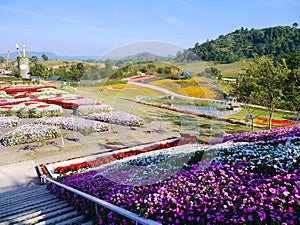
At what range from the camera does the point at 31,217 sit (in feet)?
16.4

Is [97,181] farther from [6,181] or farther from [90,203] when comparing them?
[6,181]

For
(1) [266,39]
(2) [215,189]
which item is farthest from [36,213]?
(1) [266,39]

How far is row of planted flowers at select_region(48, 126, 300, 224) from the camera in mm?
3178

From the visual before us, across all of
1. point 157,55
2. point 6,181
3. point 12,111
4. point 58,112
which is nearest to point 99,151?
point 6,181

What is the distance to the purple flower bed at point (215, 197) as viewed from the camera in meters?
3.10

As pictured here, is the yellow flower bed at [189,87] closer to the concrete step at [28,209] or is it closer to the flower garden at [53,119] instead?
the flower garden at [53,119]

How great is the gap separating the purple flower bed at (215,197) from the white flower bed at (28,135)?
9075 mm

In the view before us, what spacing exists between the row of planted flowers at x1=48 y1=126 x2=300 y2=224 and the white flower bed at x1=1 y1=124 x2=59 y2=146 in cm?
797

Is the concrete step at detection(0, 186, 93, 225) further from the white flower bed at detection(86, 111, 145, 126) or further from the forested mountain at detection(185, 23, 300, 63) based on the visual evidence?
the forested mountain at detection(185, 23, 300, 63)

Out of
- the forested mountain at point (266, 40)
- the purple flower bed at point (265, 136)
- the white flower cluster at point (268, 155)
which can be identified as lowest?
the purple flower bed at point (265, 136)

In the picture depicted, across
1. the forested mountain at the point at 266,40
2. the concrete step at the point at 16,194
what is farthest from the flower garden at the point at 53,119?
the forested mountain at the point at 266,40

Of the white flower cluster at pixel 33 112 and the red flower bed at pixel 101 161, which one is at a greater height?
the white flower cluster at pixel 33 112

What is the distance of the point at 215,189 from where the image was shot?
389cm

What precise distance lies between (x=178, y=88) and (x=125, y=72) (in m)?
1.03
